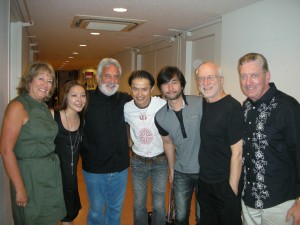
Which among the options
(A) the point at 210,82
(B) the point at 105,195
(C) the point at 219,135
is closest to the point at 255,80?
(A) the point at 210,82

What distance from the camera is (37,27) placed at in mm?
4441

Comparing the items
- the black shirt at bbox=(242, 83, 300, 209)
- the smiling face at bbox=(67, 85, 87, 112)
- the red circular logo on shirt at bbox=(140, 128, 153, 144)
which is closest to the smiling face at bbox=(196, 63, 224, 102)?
the black shirt at bbox=(242, 83, 300, 209)

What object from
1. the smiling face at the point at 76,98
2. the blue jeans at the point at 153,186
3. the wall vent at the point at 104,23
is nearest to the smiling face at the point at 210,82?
the blue jeans at the point at 153,186

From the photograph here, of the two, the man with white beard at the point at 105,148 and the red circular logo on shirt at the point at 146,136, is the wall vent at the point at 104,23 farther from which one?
the red circular logo on shirt at the point at 146,136

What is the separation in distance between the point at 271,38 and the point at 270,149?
1.45 meters

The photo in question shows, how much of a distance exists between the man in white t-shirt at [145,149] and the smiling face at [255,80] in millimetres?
752

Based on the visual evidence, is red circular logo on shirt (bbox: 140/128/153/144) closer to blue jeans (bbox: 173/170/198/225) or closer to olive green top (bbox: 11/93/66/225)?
blue jeans (bbox: 173/170/198/225)

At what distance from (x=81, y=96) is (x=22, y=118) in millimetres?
512

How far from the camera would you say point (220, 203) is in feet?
6.49

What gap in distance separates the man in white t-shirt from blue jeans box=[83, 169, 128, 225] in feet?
0.47

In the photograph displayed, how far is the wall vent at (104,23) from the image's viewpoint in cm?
376

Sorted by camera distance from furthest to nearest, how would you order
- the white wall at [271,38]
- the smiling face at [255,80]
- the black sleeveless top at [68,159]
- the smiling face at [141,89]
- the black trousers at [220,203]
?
the white wall at [271,38], the smiling face at [141,89], the black sleeveless top at [68,159], the black trousers at [220,203], the smiling face at [255,80]

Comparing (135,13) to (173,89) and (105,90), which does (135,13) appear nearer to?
(105,90)

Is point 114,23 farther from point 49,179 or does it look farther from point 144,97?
point 49,179
